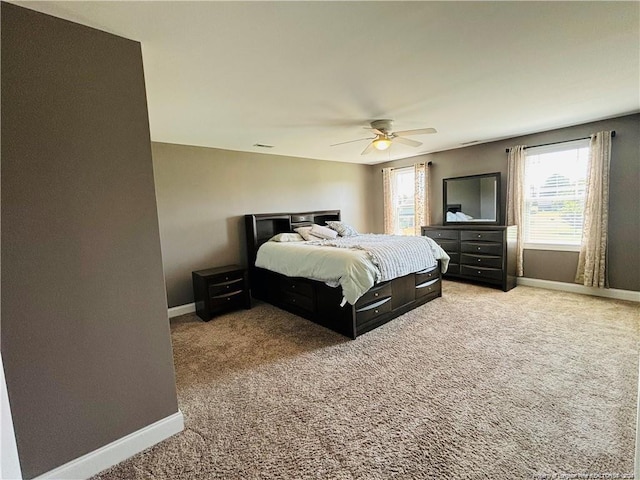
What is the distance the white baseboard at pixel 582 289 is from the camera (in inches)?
143

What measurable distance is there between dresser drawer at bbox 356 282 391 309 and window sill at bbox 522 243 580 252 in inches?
110

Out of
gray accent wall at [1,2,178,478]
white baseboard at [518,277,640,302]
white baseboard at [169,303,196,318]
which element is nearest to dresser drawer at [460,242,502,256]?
white baseboard at [518,277,640,302]

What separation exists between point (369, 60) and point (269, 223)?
3266 millimetres

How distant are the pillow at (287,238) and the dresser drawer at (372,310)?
1.80 metres

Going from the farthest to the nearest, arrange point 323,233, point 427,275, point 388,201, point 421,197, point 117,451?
point 388,201 → point 421,197 → point 323,233 → point 427,275 → point 117,451

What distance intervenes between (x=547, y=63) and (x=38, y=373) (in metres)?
3.71

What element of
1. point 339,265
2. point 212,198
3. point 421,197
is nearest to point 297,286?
point 339,265

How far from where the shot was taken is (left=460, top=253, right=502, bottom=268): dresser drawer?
14.1 ft

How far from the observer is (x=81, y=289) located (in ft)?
4.84

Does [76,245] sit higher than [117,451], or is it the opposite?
[76,245]

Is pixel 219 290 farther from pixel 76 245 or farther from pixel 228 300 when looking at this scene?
pixel 76 245

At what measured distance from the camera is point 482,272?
446cm

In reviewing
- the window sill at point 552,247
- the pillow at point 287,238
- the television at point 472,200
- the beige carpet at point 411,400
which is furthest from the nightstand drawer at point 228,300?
the window sill at point 552,247

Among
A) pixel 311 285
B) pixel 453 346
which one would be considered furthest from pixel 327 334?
pixel 453 346
